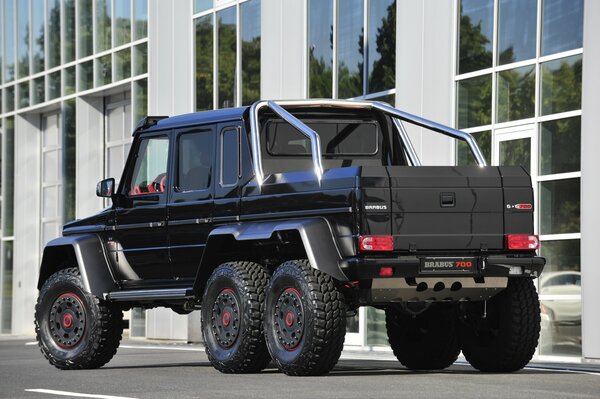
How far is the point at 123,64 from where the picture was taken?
31.2 m

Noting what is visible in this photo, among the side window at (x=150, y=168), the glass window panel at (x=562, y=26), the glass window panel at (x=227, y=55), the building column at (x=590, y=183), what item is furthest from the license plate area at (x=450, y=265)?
the glass window panel at (x=227, y=55)

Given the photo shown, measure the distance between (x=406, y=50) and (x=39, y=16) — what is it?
1714cm

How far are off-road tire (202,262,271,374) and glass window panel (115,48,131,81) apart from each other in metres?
18.4

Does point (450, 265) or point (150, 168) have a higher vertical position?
point (150, 168)

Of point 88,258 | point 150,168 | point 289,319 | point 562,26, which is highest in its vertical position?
point 562,26

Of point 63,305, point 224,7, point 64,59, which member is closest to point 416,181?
point 63,305

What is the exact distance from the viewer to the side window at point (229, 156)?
1325cm

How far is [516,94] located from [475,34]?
1.20 meters

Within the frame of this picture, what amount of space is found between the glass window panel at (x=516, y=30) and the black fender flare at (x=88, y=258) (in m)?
6.84

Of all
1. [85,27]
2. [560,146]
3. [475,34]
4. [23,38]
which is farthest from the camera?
[23,38]

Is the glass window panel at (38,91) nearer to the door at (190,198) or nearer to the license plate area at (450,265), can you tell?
the door at (190,198)

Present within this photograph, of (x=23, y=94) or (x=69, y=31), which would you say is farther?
(x=23, y=94)

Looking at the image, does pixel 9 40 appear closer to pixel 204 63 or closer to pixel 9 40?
pixel 9 40

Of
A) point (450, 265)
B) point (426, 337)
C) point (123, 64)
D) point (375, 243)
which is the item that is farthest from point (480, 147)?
point (123, 64)
